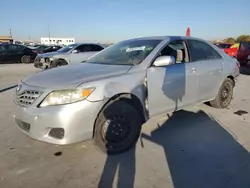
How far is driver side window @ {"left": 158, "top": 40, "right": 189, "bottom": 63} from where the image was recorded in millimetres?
4297

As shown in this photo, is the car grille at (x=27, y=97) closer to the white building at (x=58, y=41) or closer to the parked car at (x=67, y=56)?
the parked car at (x=67, y=56)

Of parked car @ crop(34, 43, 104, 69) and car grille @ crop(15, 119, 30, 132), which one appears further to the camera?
parked car @ crop(34, 43, 104, 69)

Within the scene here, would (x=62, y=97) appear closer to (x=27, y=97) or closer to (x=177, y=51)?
(x=27, y=97)

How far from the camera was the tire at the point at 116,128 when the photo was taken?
3.35m

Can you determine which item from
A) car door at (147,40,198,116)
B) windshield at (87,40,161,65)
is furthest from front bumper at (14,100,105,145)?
windshield at (87,40,161,65)

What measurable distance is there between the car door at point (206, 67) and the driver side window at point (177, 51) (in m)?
0.13

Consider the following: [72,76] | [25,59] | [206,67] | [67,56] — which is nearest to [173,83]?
[206,67]

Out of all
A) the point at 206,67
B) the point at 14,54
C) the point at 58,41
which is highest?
the point at 206,67

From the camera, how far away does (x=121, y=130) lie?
353cm

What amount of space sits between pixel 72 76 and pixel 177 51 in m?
1.99

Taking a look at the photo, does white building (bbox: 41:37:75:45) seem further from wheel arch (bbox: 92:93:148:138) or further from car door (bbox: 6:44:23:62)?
wheel arch (bbox: 92:93:148:138)

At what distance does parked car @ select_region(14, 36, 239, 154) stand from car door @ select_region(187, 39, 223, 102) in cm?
2

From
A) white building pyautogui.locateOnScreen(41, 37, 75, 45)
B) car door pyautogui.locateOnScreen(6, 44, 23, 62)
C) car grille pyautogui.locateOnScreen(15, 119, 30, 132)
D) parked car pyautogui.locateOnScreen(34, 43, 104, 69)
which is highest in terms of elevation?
car grille pyautogui.locateOnScreen(15, 119, 30, 132)

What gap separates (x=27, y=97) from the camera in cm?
329
